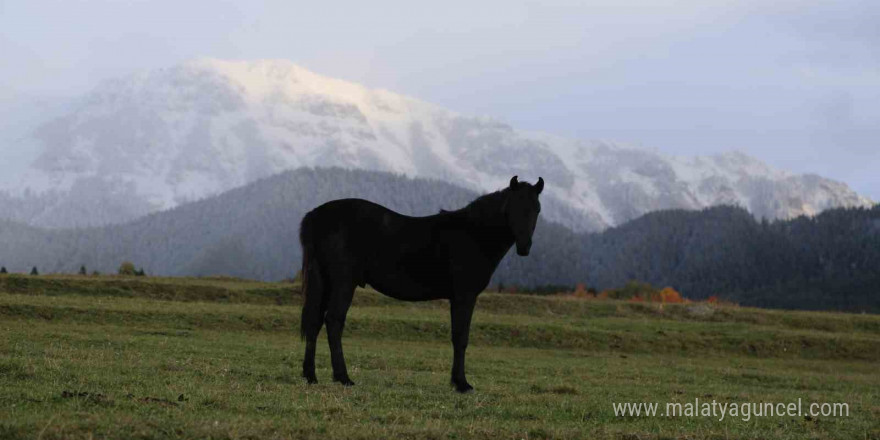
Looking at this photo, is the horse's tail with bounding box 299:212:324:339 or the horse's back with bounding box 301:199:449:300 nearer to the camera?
the horse's back with bounding box 301:199:449:300

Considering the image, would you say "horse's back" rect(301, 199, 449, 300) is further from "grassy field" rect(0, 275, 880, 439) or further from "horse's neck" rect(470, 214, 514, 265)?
"grassy field" rect(0, 275, 880, 439)

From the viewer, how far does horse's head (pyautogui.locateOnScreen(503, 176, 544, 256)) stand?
1733 cm

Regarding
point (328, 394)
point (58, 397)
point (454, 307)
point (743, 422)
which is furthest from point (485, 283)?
point (58, 397)

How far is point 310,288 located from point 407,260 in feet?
6.71

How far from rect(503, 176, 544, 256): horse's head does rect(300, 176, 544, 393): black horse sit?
16 centimetres

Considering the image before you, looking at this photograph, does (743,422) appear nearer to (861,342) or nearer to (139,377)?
(139,377)

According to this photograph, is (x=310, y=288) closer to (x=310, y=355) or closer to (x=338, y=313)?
(x=338, y=313)

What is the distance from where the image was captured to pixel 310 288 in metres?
18.3

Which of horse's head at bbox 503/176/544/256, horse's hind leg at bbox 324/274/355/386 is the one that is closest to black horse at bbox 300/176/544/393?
horse's hind leg at bbox 324/274/355/386

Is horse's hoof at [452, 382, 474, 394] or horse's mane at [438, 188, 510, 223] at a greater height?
horse's mane at [438, 188, 510, 223]

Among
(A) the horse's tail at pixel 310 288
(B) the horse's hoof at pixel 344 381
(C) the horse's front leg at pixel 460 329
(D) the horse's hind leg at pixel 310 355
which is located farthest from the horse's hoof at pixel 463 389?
(A) the horse's tail at pixel 310 288

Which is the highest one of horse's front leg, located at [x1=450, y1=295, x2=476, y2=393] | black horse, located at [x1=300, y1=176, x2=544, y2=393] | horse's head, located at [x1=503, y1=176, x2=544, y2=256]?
horse's head, located at [x1=503, y1=176, x2=544, y2=256]

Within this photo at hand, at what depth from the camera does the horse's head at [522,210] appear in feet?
56.9

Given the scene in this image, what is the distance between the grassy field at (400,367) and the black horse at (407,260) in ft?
4.22
